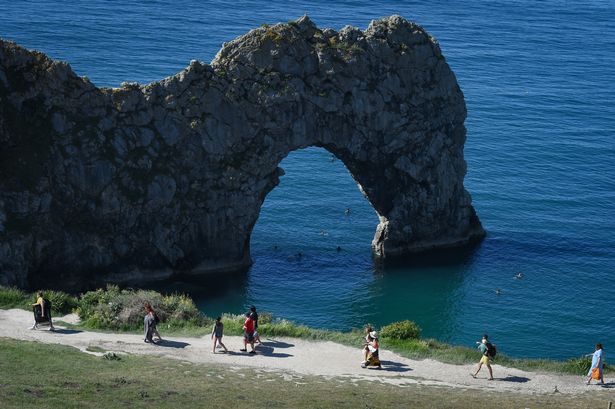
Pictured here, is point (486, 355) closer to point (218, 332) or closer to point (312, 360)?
point (312, 360)

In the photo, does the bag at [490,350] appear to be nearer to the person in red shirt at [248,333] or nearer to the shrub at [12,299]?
the person in red shirt at [248,333]

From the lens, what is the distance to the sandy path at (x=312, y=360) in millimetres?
59312

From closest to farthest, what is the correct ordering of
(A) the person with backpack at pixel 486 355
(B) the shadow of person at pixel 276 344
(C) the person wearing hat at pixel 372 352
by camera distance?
(A) the person with backpack at pixel 486 355, (C) the person wearing hat at pixel 372 352, (B) the shadow of person at pixel 276 344

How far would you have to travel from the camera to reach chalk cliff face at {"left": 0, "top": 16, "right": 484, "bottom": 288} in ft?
270

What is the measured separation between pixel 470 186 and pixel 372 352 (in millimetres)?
61341

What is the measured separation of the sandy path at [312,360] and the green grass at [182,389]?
45.3 inches

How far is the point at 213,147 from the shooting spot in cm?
8831

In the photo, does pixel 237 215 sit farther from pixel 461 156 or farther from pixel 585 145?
pixel 585 145

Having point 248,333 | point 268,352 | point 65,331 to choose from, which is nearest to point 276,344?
point 268,352

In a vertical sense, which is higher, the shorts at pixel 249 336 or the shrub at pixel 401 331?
the shrub at pixel 401 331

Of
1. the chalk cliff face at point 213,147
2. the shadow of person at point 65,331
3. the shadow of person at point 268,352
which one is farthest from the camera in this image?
the chalk cliff face at point 213,147

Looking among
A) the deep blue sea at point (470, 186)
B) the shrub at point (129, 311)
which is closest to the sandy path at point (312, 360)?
the shrub at point (129, 311)

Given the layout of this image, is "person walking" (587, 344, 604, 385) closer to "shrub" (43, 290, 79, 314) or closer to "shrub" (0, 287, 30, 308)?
"shrub" (43, 290, 79, 314)

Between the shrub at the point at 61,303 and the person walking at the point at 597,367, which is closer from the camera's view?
the person walking at the point at 597,367
